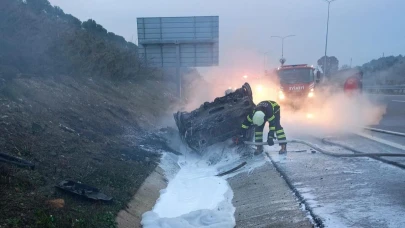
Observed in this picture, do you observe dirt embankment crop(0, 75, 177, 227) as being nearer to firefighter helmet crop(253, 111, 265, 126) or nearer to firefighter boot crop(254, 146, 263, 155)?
firefighter boot crop(254, 146, 263, 155)

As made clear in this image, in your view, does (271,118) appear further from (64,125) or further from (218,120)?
(64,125)

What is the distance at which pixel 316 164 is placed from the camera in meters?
8.11

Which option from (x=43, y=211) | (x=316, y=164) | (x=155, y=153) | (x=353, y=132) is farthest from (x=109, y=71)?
(x=43, y=211)

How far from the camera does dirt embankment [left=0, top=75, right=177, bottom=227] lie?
5398 mm

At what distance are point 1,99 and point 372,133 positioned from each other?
1062cm

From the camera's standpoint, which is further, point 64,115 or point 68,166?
point 64,115

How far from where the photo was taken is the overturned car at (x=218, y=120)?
1075 cm

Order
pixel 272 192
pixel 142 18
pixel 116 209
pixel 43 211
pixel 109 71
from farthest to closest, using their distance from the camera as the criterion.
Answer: pixel 142 18 < pixel 109 71 < pixel 272 192 < pixel 116 209 < pixel 43 211

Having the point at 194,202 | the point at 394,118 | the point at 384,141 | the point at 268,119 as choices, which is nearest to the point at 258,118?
the point at 268,119

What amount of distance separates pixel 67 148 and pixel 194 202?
304 cm

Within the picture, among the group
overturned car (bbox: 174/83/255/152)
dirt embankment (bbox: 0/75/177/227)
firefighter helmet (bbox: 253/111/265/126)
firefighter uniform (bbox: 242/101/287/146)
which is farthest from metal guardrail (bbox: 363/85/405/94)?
firefighter helmet (bbox: 253/111/265/126)

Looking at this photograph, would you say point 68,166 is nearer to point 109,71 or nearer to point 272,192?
point 272,192

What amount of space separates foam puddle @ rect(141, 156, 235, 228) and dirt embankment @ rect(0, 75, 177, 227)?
0.65 metres

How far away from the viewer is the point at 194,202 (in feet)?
25.4
